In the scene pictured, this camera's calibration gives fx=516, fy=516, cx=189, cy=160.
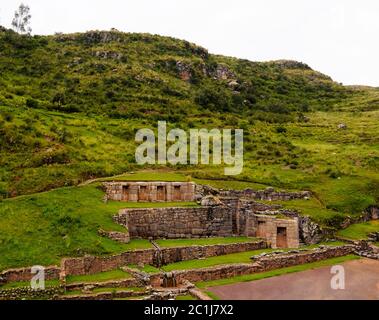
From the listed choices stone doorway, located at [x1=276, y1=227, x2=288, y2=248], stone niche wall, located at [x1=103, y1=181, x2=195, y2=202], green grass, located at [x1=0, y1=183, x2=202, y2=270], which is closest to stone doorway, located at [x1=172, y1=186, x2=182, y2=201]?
stone niche wall, located at [x1=103, y1=181, x2=195, y2=202]

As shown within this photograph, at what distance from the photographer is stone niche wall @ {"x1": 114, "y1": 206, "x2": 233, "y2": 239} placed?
30312 millimetres

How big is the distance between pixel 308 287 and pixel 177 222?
1029 cm

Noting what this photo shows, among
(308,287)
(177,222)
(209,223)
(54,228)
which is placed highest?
(54,228)

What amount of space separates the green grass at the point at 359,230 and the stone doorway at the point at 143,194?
12706 mm

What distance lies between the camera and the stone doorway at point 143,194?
34594 millimetres

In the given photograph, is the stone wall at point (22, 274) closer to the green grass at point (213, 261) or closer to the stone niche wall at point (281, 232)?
the green grass at point (213, 261)

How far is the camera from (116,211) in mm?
29703

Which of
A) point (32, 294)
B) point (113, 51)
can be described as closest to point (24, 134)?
point (32, 294)

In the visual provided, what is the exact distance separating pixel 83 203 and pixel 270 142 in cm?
3022

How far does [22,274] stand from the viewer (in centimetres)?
2255

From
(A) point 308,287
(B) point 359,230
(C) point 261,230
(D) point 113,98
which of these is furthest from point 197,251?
(D) point 113,98

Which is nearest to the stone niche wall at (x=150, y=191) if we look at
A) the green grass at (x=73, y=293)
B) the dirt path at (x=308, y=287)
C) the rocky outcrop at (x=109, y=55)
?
the green grass at (x=73, y=293)

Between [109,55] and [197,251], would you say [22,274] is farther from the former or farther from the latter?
[109,55]

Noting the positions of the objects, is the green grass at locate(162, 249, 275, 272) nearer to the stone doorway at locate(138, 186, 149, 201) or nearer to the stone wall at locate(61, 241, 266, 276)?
the stone wall at locate(61, 241, 266, 276)
